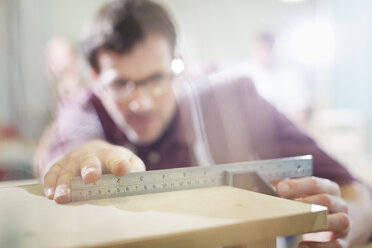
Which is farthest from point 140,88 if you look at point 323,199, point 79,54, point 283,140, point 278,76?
point 278,76

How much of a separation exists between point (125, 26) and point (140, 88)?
0.11 m

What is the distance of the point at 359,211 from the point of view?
0.46 m

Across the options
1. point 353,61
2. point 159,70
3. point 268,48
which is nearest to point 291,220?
point 159,70

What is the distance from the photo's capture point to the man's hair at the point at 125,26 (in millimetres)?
597

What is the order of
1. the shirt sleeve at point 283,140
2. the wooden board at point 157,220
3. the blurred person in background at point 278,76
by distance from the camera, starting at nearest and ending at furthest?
the wooden board at point 157,220, the shirt sleeve at point 283,140, the blurred person in background at point 278,76

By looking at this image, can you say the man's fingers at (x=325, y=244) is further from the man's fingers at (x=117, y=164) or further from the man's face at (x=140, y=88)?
the man's face at (x=140, y=88)

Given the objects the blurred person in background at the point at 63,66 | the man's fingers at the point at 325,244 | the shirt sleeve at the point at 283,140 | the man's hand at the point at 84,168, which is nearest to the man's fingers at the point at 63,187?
the man's hand at the point at 84,168

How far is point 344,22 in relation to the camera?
6.53 ft

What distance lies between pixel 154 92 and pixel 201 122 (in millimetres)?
108

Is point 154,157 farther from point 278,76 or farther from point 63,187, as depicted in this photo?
point 278,76

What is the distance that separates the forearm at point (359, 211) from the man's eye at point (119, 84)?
0.39m

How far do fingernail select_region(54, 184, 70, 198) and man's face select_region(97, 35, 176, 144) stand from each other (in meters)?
0.31

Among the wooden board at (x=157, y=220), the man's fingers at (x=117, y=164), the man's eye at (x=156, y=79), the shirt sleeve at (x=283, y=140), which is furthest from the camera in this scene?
the man's eye at (x=156, y=79)

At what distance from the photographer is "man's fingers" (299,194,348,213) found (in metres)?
0.37
